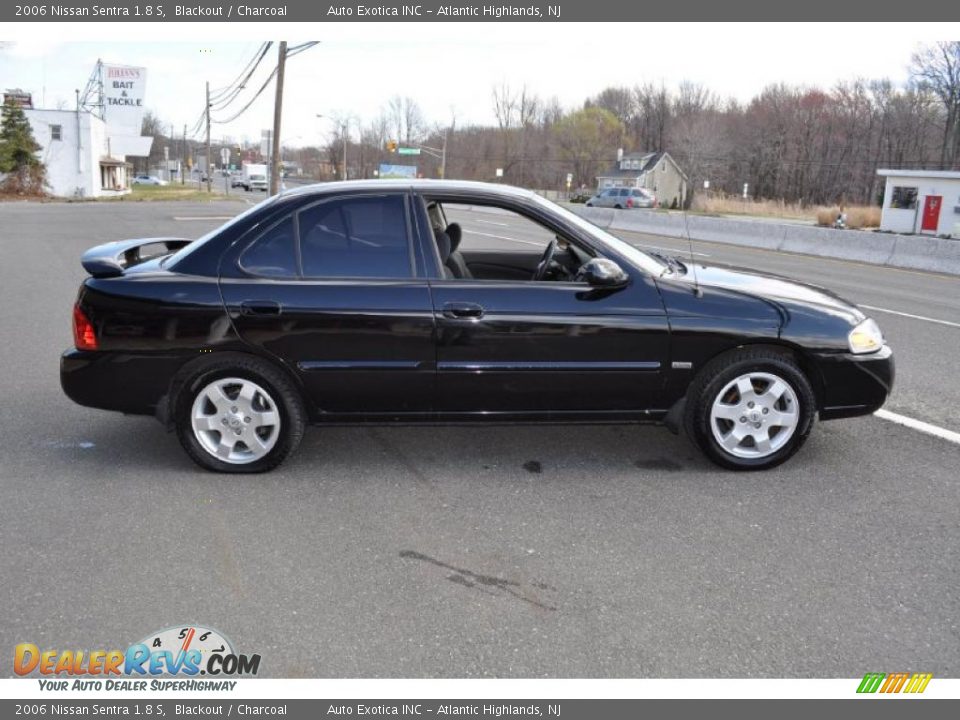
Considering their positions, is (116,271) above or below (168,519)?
above

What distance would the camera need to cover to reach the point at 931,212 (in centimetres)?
3256

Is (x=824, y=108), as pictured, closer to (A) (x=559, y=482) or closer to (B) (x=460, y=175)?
(B) (x=460, y=175)

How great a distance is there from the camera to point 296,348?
4.47 metres

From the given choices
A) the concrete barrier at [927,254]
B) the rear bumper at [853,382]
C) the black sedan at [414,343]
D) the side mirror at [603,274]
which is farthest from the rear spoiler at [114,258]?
the concrete barrier at [927,254]

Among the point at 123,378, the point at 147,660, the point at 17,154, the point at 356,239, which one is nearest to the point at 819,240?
the point at 356,239

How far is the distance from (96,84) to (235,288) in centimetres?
8679

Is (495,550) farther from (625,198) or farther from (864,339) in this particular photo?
(625,198)

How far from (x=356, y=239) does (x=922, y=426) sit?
154 inches

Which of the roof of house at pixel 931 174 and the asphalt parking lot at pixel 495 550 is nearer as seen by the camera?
the asphalt parking lot at pixel 495 550

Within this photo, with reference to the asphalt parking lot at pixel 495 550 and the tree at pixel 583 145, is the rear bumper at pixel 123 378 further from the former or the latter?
the tree at pixel 583 145

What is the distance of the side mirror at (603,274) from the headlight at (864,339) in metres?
1.34

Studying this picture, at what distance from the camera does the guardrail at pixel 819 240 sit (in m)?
17.7

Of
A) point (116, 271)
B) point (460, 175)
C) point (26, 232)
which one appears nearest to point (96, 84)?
point (460, 175)

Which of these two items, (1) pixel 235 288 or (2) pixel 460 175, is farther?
(2) pixel 460 175
